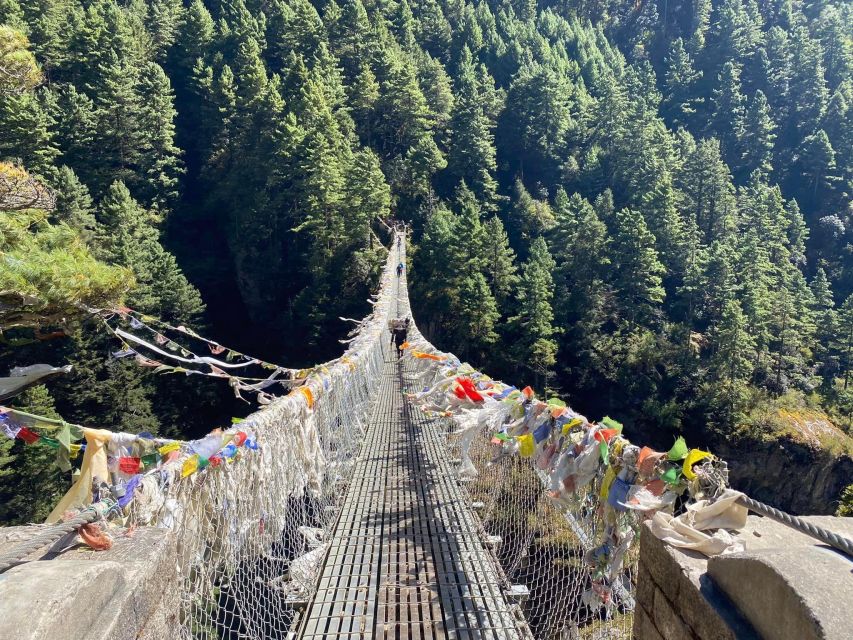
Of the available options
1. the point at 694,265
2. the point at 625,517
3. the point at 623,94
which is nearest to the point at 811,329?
the point at 694,265

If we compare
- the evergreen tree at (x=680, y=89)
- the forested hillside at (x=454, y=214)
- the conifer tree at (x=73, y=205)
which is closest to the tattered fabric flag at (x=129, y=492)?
the forested hillside at (x=454, y=214)

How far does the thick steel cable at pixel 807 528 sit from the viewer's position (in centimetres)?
113

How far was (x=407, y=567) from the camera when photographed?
3121 millimetres

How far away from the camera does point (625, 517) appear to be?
206 centimetres

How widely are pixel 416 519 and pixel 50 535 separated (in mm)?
2868

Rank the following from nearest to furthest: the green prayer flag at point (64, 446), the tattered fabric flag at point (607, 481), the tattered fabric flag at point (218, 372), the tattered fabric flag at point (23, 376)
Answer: the tattered fabric flag at point (607, 481) < the green prayer flag at point (64, 446) < the tattered fabric flag at point (23, 376) < the tattered fabric flag at point (218, 372)

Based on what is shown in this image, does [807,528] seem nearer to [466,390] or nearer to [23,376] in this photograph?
[466,390]

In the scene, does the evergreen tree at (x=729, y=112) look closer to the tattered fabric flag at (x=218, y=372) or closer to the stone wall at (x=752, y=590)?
the tattered fabric flag at (x=218, y=372)

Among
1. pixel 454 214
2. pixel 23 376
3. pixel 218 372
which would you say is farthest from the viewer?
pixel 454 214

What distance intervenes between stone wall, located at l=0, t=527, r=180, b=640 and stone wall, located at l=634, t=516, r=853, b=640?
1.30 metres

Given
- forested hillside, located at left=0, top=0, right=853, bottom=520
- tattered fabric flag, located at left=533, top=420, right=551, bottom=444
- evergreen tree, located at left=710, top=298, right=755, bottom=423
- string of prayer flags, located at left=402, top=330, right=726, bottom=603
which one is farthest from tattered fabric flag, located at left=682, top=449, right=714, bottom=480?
evergreen tree, located at left=710, top=298, right=755, bottom=423

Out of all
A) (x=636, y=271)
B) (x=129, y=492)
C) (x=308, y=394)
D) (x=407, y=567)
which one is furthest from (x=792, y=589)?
(x=636, y=271)

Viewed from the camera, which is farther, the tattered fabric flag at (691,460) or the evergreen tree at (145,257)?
the evergreen tree at (145,257)

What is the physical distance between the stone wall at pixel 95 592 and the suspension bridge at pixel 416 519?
A: 0.08 meters
